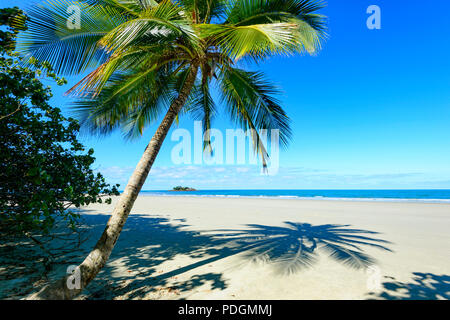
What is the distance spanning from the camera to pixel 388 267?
4383 mm

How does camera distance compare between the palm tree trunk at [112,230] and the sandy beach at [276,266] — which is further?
the sandy beach at [276,266]

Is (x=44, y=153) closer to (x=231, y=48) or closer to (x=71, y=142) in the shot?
(x=71, y=142)

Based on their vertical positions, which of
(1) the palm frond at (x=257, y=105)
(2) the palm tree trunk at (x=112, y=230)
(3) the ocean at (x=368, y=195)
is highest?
(1) the palm frond at (x=257, y=105)

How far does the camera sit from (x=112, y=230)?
323 cm

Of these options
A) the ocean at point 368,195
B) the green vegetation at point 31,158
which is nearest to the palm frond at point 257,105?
the green vegetation at point 31,158

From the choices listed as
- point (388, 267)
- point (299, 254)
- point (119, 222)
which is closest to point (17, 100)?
point (119, 222)

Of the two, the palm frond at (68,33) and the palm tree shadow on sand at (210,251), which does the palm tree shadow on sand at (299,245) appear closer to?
the palm tree shadow on sand at (210,251)

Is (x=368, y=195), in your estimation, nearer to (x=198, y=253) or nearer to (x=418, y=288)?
(x=418, y=288)

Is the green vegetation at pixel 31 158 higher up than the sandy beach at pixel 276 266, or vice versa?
the green vegetation at pixel 31 158

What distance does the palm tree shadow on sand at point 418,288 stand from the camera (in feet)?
10.7

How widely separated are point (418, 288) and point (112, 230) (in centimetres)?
522

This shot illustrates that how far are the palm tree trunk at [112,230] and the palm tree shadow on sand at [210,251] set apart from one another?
554 millimetres

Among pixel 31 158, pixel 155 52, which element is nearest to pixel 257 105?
pixel 155 52
